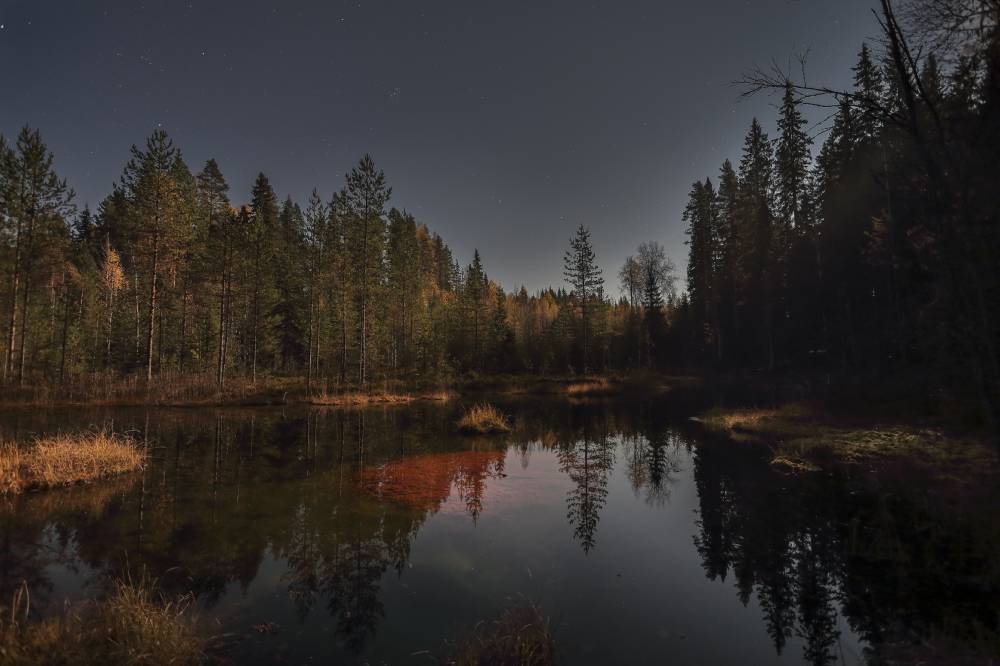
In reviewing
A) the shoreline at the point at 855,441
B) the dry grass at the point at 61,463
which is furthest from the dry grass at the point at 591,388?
the dry grass at the point at 61,463

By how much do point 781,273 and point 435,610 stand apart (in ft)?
156

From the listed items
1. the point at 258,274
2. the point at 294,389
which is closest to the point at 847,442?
the point at 294,389

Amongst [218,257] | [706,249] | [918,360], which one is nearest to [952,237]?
[918,360]

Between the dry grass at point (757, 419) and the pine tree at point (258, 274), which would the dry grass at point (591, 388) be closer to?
the dry grass at point (757, 419)

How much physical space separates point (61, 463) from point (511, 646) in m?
13.6

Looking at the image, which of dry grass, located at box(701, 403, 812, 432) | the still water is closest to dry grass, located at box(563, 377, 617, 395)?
dry grass, located at box(701, 403, 812, 432)

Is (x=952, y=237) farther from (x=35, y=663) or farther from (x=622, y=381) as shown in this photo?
(x=622, y=381)

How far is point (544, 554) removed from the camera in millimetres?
8188

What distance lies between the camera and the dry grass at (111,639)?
4.14 meters

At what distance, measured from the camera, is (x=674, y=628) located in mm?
5887

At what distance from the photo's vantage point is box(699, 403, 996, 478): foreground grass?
12.1 m

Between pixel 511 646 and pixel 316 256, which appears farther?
pixel 316 256

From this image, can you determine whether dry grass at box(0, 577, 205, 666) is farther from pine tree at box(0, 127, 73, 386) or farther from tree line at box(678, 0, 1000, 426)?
pine tree at box(0, 127, 73, 386)

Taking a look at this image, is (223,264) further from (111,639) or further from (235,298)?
(111,639)
